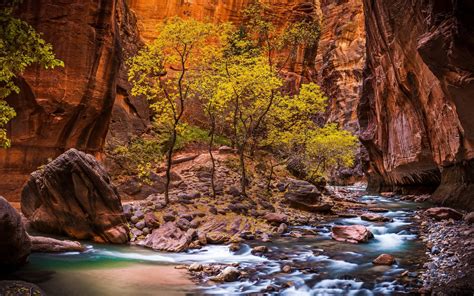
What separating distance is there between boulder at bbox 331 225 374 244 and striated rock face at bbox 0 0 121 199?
46.0ft

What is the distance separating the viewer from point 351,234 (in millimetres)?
15023

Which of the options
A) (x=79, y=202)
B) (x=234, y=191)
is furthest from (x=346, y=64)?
(x=79, y=202)

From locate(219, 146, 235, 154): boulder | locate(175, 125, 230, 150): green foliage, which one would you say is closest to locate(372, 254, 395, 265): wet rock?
locate(219, 146, 235, 154): boulder

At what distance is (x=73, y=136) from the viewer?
19.8 metres

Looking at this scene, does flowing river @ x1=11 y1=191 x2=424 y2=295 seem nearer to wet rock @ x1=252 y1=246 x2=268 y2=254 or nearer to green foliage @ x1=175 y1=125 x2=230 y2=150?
wet rock @ x1=252 y1=246 x2=268 y2=254

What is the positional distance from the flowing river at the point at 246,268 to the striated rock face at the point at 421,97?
605cm

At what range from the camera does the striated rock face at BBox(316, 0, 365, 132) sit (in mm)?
61219

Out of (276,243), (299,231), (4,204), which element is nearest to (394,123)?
(299,231)

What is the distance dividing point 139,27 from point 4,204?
31123 millimetres

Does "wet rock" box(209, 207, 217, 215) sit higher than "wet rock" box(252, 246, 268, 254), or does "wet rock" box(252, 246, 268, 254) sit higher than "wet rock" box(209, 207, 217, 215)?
"wet rock" box(209, 207, 217, 215)

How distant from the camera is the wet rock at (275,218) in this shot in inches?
679

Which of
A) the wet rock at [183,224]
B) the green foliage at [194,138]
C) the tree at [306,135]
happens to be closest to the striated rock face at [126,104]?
the green foliage at [194,138]

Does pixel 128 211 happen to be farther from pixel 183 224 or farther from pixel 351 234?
pixel 351 234

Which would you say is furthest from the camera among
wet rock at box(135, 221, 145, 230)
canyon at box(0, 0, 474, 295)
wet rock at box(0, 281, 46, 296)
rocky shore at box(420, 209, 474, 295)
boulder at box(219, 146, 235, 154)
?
boulder at box(219, 146, 235, 154)
